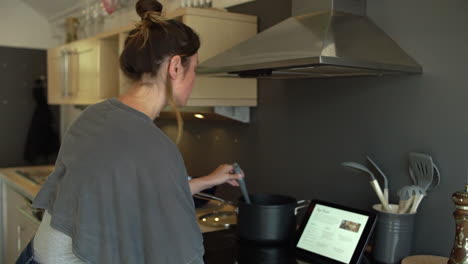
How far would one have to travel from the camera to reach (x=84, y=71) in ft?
9.26

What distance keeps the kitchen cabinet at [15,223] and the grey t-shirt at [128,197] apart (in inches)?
73.2

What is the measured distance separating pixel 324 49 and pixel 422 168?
0.53 m

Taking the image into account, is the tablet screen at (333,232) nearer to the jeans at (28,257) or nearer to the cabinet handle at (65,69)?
the jeans at (28,257)

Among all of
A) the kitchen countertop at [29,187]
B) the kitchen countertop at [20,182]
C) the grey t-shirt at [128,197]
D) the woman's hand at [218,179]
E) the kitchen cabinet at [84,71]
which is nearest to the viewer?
the grey t-shirt at [128,197]

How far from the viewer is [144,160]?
99 centimetres

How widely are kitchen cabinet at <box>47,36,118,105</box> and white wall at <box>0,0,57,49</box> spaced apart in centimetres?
70

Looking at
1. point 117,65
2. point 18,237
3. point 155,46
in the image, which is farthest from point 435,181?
point 18,237

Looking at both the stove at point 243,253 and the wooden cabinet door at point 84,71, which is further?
the wooden cabinet door at point 84,71

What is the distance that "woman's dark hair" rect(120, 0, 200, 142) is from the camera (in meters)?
1.14

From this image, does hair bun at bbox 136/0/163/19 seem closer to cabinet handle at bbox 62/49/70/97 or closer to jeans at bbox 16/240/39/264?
jeans at bbox 16/240/39/264

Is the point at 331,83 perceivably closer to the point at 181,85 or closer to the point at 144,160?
the point at 181,85

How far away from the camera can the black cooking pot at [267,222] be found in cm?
156

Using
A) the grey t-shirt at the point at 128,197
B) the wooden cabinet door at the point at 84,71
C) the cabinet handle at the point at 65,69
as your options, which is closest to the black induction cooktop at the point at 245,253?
the grey t-shirt at the point at 128,197

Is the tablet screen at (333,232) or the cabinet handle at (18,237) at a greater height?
the tablet screen at (333,232)
